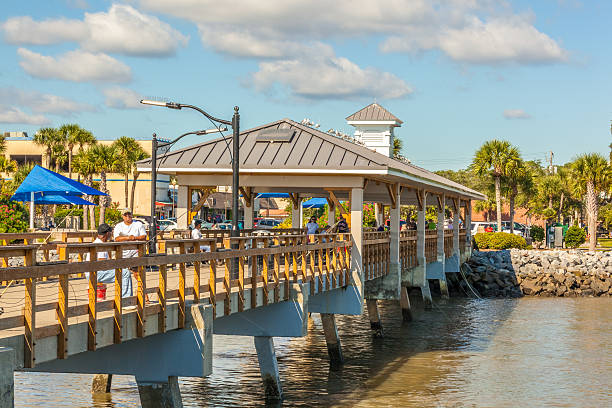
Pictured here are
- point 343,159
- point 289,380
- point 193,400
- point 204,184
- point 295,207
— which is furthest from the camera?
point 295,207

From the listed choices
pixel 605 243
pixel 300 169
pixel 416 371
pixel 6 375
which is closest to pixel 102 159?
pixel 605 243

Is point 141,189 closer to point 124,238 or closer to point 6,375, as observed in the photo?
point 124,238

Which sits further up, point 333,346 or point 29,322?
point 29,322

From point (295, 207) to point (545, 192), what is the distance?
5959 cm

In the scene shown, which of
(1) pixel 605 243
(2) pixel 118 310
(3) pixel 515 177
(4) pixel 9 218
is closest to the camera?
(2) pixel 118 310

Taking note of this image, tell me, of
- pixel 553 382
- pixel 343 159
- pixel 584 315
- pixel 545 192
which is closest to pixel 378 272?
pixel 343 159

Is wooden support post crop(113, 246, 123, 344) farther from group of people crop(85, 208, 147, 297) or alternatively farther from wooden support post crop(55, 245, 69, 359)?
wooden support post crop(55, 245, 69, 359)

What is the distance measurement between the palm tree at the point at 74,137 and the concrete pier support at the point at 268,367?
62.8 meters

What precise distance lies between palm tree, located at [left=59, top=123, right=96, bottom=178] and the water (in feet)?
171

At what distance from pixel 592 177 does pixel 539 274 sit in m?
13.9

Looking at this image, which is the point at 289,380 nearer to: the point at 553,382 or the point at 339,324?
the point at 553,382

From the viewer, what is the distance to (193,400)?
59.1 ft

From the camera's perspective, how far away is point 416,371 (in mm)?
21656

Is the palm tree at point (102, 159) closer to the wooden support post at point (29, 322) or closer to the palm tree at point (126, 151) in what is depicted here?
the palm tree at point (126, 151)
